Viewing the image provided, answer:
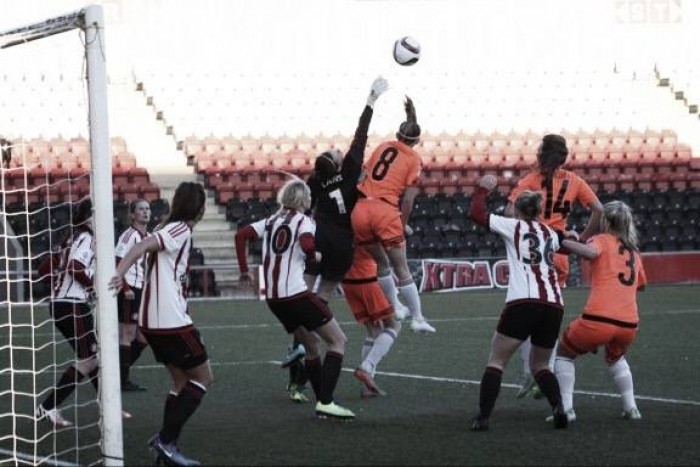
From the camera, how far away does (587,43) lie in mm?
38094

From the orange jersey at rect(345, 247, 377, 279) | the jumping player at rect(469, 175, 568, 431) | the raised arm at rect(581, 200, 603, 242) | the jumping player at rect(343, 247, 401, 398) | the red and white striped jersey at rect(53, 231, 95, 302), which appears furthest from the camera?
the orange jersey at rect(345, 247, 377, 279)

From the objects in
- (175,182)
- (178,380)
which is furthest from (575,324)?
(175,182)

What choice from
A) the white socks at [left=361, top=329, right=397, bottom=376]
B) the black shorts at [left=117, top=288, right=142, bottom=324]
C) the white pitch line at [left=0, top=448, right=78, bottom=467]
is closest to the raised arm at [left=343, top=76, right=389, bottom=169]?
the white socks at [left=361, top=329, right=397, bottom=376]

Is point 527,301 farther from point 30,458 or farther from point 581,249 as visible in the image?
point 30,458

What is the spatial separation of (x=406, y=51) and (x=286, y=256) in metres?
3.83

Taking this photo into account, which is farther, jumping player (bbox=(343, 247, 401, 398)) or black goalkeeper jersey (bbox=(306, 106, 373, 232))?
jumping player (bbox=(343, 247, 401, 398))

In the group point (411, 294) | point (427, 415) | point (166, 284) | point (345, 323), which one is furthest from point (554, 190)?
point (345, 323)

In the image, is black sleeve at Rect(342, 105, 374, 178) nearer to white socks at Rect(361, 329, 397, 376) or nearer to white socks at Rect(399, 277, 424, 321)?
white socks at Rect(361, 329, 397, 376)

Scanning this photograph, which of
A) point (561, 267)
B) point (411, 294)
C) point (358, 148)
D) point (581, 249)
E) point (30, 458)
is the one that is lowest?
point (411, 294)

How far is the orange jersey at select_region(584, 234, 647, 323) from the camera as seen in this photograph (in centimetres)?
955

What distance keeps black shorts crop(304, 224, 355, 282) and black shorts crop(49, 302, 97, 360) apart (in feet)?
6.30

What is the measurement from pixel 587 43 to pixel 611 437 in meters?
30.6

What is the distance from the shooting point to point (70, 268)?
1035cm

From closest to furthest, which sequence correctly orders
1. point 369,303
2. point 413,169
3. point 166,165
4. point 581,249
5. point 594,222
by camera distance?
point 581,249, point 594,222, point 369,303, point 413,169, point 166,165
